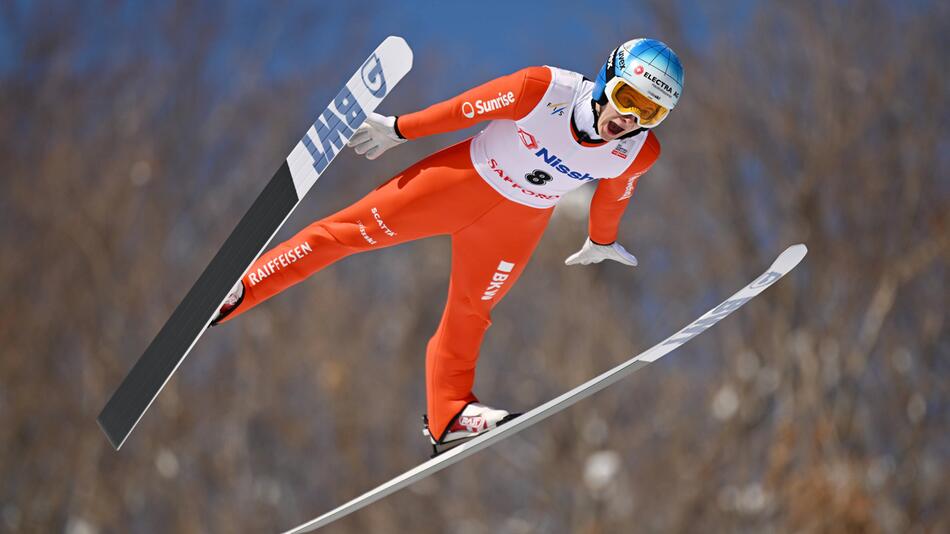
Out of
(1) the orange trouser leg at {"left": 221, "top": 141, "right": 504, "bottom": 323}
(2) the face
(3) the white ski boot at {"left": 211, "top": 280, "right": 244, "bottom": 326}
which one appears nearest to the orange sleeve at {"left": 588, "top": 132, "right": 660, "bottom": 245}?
(2) the face

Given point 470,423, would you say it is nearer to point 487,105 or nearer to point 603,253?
point 603,253

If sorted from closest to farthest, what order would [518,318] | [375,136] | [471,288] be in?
[375,136], [471,288], [518,318]

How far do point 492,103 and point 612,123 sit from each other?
48 centimetres

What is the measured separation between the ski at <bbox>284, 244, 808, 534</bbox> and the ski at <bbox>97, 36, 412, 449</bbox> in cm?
101

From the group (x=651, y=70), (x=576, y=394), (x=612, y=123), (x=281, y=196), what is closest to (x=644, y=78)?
(x=651, y=70)

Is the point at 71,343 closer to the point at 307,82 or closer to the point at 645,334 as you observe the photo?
the point at 307,82

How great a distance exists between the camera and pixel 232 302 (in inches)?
185

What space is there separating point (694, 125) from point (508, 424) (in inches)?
507

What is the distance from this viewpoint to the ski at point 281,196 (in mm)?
4348

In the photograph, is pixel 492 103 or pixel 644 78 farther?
pixel 492 103

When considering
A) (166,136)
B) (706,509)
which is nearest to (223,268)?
(706,509)

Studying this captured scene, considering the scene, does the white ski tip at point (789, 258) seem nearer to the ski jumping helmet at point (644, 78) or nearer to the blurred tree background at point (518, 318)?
the ski jumping helmet at point (644, 78)

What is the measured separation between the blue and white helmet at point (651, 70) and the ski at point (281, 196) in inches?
32.2

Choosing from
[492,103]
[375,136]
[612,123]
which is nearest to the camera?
[612,123]
